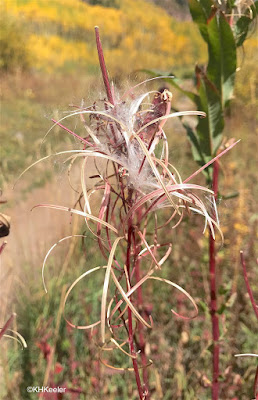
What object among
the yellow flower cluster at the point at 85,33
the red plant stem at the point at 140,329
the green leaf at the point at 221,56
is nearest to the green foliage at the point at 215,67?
the green leaf at the point at 221,56

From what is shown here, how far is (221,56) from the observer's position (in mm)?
774

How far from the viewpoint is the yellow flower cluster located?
13.6ft

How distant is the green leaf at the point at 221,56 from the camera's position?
74 centimetres

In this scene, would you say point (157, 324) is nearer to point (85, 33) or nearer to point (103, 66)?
point (103, 66)

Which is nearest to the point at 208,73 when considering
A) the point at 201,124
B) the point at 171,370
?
the point at 201,124

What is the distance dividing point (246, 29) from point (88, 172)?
0.45 metres

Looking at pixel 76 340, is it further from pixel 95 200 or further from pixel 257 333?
pixel 95 200

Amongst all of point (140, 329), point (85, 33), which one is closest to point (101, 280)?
point (140, 329)

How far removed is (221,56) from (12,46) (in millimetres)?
3456

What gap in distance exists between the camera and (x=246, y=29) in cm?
78

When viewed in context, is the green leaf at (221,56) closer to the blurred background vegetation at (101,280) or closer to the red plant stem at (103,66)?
the blurred background vegetation at (101,280)

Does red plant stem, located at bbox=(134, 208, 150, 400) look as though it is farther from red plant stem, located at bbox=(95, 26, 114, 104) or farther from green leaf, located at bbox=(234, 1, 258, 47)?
green leaf, located at bbox=(234, 1, 258, 47)

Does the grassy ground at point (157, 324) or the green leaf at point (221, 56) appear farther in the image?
the grassy ground at point (157, 324)

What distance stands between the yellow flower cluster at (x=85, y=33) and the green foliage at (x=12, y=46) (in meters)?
0.10
